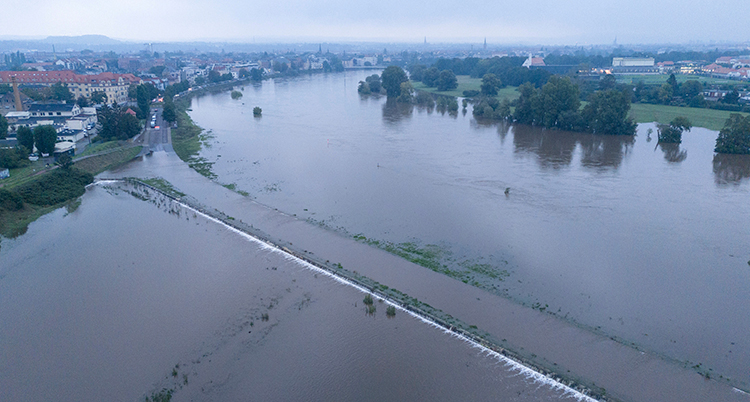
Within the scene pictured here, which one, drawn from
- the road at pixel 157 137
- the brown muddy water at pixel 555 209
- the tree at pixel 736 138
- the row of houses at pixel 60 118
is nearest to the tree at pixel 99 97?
the row of houses at pixel 60 118

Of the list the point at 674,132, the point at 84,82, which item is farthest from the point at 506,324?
the point at 84,82

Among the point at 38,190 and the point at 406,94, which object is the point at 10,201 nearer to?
the point at 38,190

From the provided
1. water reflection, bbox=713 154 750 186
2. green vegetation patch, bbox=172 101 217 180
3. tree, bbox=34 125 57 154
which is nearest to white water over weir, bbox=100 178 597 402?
green vegetation patch, bbox=172 101 217 180

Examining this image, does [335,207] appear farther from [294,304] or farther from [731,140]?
[731,140]

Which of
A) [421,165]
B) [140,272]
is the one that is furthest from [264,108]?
[140,272]

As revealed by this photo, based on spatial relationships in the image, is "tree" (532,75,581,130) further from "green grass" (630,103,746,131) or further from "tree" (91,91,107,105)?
"tree" (91,91,107,105)
